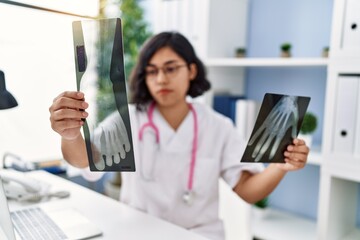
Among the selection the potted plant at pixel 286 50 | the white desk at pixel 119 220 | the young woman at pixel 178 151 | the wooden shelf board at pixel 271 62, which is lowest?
the white desk at pixel 119 220

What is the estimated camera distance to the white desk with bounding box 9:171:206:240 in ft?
2.56

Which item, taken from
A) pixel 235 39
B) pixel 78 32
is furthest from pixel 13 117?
pixel 235 39

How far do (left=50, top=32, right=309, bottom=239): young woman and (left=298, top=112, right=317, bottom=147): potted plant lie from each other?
9.7 inches

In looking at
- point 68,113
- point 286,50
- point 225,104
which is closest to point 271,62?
point 286,50

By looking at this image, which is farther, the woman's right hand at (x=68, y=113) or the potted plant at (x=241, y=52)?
the potted plant at (x=241, y=52)

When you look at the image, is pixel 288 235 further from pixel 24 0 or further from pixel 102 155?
pixel 24 0

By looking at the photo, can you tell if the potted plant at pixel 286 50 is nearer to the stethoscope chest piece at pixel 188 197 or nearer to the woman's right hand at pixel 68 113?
the stethoscope chest piece at pixel 188 197

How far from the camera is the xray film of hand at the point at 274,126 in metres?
0.58

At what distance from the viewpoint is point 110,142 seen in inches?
21.4

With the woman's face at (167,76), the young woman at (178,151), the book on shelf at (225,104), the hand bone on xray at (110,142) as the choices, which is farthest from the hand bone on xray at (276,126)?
the book on shelf at (225,104)

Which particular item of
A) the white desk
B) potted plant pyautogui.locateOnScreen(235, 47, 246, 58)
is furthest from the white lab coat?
potted plant pyautogui.locateOnScreen(235, 47, 246, 58)

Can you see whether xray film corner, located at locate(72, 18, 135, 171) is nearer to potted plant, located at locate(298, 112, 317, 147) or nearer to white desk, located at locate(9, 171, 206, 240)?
white desk, located at locate(9, 171, 206, 240)

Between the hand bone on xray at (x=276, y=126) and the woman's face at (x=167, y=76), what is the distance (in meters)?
0.43

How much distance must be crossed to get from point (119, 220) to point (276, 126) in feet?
1.54
